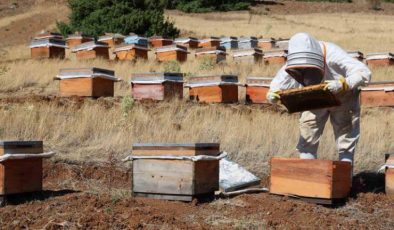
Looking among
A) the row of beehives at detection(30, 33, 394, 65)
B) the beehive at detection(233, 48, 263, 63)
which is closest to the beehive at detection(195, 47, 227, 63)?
the row of beehives at detection(30, 33, 394, 65)

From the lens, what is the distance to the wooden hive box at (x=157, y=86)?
1321cm

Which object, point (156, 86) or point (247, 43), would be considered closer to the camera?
point (156, 86)

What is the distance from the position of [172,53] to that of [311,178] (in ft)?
49.4

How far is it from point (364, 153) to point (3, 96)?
9.12 metres

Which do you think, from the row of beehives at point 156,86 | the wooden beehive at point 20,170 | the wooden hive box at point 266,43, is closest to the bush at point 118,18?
the wooden hive box at point 266,43

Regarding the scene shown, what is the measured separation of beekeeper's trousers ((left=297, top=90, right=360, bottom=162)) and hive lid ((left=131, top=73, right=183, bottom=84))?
614 centimetres

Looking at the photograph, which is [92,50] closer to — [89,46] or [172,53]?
[89,46]

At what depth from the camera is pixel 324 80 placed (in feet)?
22.4

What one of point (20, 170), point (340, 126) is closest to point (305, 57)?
point (340, 126)

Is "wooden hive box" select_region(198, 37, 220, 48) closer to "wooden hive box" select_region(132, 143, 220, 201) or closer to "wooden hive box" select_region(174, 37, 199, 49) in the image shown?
"wooden hive box" select_region(174, 37, 199, 49)

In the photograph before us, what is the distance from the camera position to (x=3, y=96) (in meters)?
14.9

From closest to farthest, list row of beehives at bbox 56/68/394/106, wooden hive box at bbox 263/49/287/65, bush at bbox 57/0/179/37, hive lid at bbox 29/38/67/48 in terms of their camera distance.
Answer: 1. row of beehives at bbox 56/68/394/106
2. wooden hive box at bbox 263/49/287/65
3. hive lid at bbox 29/38/67/48
4. bush at bbox 57/0/179/37

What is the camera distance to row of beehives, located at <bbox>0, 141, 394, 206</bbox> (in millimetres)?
6453

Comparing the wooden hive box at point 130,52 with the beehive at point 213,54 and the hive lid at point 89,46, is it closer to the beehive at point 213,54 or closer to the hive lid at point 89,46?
the hive lid at point 89,46
